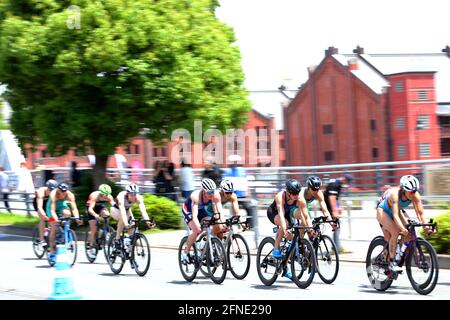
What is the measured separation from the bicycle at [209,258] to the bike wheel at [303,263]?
123cm

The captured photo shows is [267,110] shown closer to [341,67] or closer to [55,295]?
[341,67]

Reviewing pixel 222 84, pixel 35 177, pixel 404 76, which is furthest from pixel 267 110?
pixel 222 84

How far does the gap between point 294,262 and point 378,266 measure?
53.9 inches

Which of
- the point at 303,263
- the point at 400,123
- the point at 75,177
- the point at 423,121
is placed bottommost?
the point at 303,263

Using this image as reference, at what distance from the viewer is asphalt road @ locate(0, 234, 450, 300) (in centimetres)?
1214

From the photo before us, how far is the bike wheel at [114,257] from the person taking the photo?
15473 millimetres

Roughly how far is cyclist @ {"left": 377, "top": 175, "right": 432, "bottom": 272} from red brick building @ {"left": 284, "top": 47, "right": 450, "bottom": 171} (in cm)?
5168

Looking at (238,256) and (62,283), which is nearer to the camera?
(62,283)

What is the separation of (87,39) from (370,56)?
171ft

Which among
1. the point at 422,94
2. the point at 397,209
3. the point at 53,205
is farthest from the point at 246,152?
the point at 397,209

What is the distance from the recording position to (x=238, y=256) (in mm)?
14023

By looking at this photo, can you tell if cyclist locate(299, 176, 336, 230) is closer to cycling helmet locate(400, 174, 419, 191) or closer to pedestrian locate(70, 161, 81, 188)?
cycling helmet locate(400, 174, 419, 191)

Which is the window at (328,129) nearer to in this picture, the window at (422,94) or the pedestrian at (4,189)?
the window at (422,94)

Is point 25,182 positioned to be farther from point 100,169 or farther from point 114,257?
point 114,257
